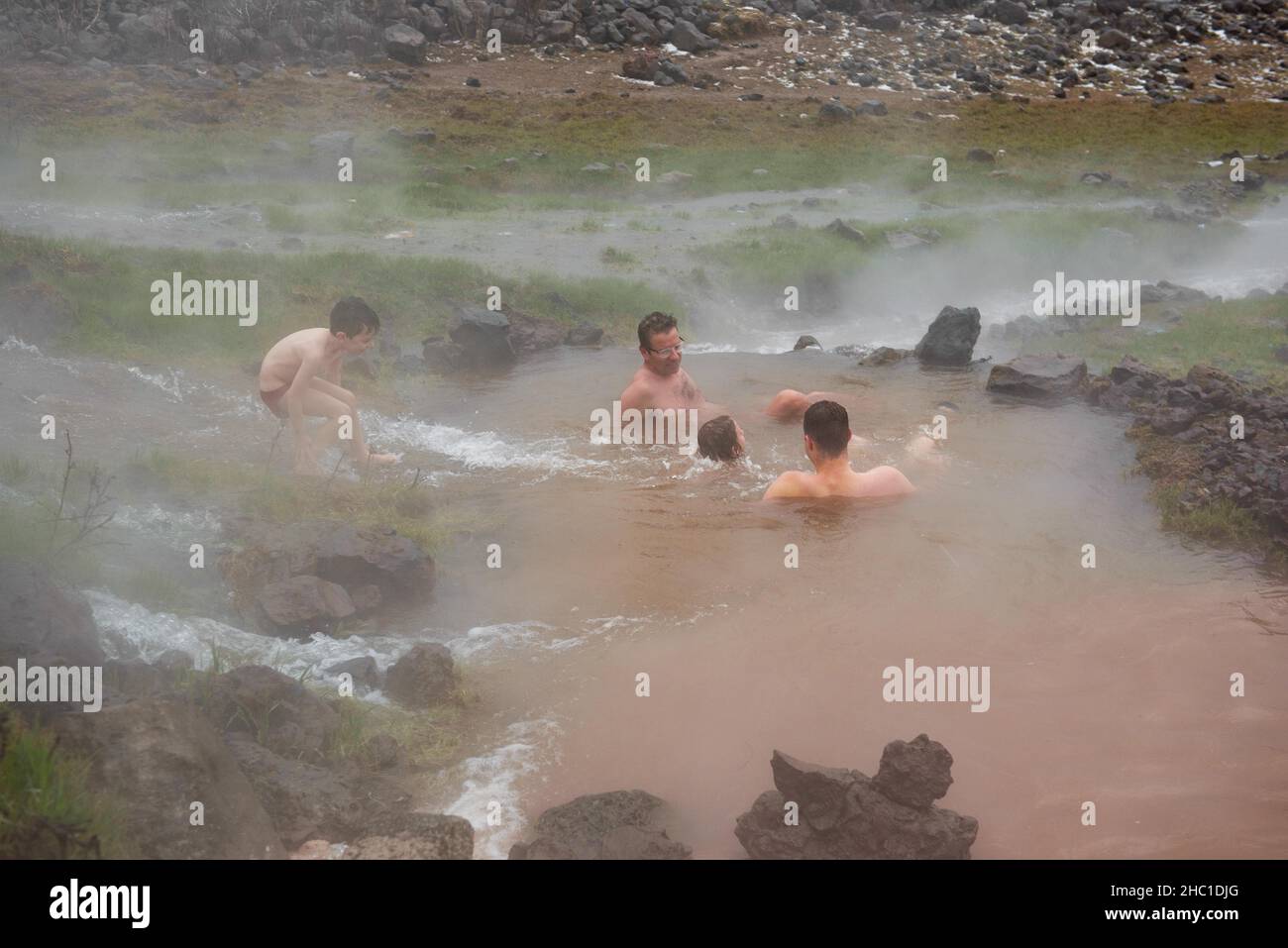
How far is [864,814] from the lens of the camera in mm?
4070

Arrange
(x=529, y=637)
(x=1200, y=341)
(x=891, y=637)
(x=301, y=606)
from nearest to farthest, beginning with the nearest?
(x=301, y=606) < (x=529, y=637) < (x=891, y=637) < (x=1200, y=341)

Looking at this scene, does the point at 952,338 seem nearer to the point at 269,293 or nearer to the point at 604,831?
the point at 269,293

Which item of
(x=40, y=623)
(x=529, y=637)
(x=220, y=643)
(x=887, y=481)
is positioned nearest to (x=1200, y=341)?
(x=887, y=481)

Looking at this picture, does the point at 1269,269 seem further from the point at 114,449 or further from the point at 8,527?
the point at 8,527

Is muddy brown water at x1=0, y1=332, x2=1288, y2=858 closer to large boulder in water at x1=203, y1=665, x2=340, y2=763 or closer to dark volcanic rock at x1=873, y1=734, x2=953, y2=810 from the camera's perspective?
dark volcanic rock at x1=873, y1=734, x2=953, y2=810

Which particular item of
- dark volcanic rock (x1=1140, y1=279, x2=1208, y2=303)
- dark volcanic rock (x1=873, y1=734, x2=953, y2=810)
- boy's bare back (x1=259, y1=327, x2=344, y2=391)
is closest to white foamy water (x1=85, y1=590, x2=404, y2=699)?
dark volcanic rock (x1=873, y1=734, x2=953, y2=810)

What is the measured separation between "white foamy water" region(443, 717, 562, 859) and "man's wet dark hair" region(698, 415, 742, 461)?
367 centimetres

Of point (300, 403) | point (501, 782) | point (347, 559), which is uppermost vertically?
point (300, 403)

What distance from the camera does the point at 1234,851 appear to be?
416 cm

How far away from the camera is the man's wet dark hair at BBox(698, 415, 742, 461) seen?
8.36 m

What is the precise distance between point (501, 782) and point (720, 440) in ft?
13.6

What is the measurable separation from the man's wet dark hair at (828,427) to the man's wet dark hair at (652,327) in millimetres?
1680

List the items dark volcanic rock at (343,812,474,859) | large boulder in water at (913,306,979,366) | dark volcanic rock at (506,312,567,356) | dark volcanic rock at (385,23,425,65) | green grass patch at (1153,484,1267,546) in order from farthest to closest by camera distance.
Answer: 1. dark volcanic rock at (385,23,425,65)
2. dark volcanic rock at (506,312,567,356)
3. large boulder in water at (913,306,979,366)
4. green grass patch at (1153,484,1267,546)
5. dark volcanic rock at (343,812,474,859)

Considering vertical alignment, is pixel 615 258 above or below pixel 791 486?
above
